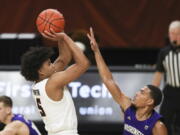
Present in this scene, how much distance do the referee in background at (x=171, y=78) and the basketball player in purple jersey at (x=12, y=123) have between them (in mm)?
2254

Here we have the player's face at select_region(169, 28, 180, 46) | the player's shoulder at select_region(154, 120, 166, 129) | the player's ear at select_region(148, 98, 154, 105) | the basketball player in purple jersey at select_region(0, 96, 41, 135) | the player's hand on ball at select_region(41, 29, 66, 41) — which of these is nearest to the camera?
the player's hand on ball at select_region(41, 29, 66, 41)

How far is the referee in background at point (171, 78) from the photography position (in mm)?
8656

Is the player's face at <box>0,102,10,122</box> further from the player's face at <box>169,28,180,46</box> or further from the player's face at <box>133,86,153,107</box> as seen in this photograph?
the player's face at <box>169,28,180,46</box>

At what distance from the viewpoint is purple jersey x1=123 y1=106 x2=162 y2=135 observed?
21.6 feet

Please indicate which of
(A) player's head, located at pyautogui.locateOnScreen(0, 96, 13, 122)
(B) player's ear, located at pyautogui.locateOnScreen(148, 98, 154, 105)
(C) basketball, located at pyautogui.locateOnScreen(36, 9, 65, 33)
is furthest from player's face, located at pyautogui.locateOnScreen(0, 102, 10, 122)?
(B) player's ear, located at pyautogui.locateOnScreen(148, 98, 154, 105)

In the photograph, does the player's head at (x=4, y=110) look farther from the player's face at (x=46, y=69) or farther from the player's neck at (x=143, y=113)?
the player's neck at (x=143, y=113)

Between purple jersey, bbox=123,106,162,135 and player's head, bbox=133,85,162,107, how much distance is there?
0.34 ft

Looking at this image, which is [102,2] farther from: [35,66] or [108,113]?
Answer: [35,66]

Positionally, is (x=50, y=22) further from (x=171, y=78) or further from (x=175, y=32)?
(x=171, y=78)

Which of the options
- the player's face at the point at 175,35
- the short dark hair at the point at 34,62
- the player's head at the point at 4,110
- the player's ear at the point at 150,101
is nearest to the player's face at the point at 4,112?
the player's head at the point at 4,110

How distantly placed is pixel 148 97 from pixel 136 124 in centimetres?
29

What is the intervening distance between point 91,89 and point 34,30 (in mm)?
2577

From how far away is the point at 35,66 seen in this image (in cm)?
633

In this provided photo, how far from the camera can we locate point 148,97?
670cm
